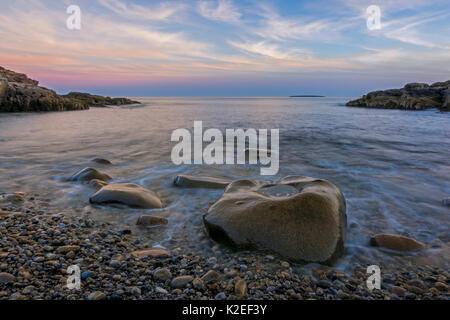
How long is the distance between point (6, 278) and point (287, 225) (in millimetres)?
2886

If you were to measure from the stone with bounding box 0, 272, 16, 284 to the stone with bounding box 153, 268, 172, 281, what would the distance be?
124 cm

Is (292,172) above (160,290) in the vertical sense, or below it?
above

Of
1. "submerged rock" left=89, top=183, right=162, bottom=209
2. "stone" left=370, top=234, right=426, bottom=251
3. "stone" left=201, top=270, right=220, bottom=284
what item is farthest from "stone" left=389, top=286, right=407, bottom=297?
"submerged rock" left=89, top=183, right=162, bottom=209

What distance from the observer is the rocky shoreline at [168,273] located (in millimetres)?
2342

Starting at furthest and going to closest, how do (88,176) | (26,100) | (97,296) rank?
(26,100) → (88,176) → (97,296)

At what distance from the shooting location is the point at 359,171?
7.47 meters

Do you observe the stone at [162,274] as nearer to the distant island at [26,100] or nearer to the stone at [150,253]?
the stone at [150,253]

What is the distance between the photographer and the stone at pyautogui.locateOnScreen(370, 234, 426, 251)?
3.33 meters

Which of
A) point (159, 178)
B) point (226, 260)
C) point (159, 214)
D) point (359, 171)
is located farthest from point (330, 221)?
point (359, 171)

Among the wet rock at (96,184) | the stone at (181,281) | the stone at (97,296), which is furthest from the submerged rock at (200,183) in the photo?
the stone at (97,296)

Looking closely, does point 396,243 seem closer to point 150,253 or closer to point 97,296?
point 150,253

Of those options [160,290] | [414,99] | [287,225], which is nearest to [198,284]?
[160,290]

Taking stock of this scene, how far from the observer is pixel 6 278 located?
2.32m
